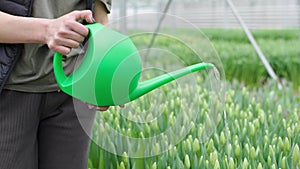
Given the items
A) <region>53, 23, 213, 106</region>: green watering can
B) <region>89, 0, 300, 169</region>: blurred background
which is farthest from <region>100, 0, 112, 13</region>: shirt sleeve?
<region>53, 23, 213, 106</region>: green watering can

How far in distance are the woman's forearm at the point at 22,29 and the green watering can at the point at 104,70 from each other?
60 millimetres

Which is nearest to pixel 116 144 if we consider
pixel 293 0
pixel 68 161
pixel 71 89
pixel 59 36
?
pixel 68 161

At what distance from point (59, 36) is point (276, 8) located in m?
18.4

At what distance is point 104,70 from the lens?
3.61 ft

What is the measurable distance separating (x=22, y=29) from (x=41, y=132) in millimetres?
363

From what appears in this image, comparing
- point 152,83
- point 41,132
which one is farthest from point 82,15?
point 41,132

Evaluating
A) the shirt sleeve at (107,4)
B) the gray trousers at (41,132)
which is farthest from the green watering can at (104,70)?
the shirt sleeve at (107,4)

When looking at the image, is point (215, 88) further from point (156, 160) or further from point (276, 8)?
point (276, 8)

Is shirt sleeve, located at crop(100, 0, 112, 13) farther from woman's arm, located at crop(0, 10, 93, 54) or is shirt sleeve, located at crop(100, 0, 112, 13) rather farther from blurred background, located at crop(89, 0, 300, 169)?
woman's arm, located at crop(0, 10, 93, 54)

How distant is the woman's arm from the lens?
40.9 inches

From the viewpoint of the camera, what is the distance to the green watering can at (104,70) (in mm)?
1097

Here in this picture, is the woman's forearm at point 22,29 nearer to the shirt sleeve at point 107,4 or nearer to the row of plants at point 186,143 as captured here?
the shirt sleeve at point 107,4

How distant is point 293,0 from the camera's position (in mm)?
18375

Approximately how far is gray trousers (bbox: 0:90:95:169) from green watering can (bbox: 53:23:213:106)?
119mm
